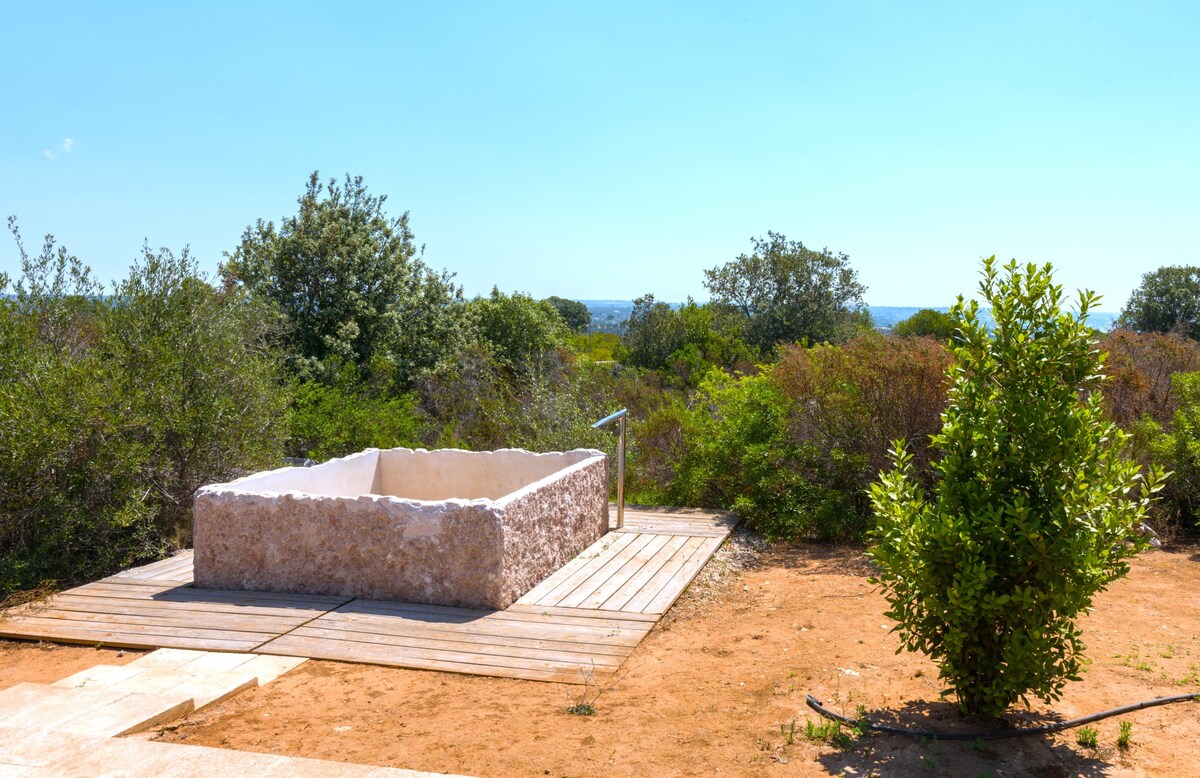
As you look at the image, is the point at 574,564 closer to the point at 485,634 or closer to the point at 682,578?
the point at 682,578

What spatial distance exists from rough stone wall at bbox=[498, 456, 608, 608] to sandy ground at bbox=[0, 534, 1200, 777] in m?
1.03

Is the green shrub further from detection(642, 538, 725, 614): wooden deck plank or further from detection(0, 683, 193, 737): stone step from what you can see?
detection(0, 683, 193, 737): stone step

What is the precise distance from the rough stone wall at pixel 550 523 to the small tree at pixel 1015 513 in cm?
273

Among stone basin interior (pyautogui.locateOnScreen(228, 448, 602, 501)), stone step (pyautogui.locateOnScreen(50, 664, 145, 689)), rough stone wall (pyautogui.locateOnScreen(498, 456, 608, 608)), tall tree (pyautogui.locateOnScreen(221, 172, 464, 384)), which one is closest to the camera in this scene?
stone step (pyautogui.locateOnScreen(50, 664, 145, 689))

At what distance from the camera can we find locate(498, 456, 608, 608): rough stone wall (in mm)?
6035

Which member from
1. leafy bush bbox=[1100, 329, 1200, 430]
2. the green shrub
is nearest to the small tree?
the green shrub

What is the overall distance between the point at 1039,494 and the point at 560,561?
3909mm

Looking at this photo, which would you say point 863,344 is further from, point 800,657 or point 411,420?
point 411,420

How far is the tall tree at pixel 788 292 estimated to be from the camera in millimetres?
25375

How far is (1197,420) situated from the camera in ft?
28.8

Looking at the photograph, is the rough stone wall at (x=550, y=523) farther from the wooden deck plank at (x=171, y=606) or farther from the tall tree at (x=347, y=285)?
the tall tree at (x=347, y=285)

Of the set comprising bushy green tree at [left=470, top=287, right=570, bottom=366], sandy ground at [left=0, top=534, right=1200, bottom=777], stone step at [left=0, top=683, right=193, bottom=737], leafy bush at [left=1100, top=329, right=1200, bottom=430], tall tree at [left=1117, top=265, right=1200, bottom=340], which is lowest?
sandy ground at [left=0, top=534, right=1200, bottom=777]

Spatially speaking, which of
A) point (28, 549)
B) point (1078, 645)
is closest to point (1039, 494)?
point (1078, 645)

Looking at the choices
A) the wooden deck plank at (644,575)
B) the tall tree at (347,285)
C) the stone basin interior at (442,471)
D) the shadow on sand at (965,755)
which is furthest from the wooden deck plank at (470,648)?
the tall tree at (347,285)
